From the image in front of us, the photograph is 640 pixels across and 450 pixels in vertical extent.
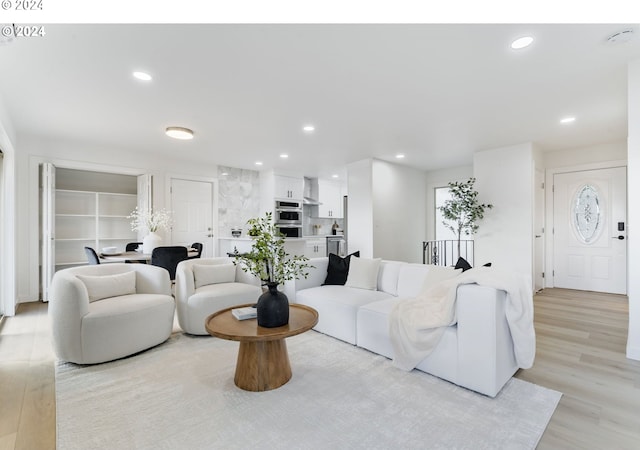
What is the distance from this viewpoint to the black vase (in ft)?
6.96

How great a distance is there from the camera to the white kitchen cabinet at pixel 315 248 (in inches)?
290

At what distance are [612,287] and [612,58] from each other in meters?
4.21

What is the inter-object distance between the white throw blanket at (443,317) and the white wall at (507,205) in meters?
3.04

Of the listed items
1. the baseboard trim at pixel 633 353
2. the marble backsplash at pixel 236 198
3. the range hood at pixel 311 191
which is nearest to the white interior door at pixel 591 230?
the baseboard trim at pixel 633 353

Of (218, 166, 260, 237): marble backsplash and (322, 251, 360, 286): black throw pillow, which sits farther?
(218, 166, 260, 237): marble backsplash

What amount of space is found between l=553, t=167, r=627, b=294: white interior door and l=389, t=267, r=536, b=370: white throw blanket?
4144 mm

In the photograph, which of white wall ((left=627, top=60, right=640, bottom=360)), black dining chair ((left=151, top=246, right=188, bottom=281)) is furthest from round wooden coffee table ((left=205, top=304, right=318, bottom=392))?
white wall ((left=627, top=60, right=640, bottom=360))

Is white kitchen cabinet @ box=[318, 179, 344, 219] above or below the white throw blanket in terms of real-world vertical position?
above

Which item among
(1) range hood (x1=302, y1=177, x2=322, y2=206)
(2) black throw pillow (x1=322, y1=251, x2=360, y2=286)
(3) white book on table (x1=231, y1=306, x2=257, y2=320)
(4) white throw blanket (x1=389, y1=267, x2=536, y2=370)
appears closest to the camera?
(4) white throw blanket (x1=389, y1=267, x2=536, y2=370)

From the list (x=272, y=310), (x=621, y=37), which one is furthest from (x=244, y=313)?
(x=621, y=37)

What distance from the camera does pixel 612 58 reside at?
2.49 metres

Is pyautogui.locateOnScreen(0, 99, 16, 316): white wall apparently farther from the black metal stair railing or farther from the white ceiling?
the black metal stair railing
